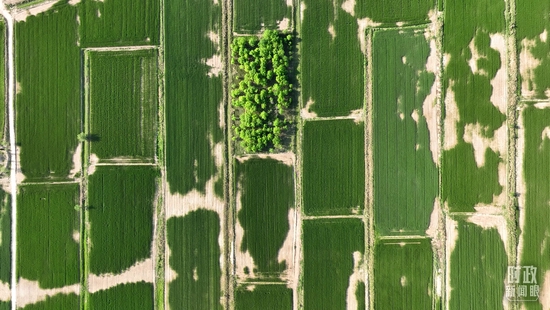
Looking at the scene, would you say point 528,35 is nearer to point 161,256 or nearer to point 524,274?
point 524,274

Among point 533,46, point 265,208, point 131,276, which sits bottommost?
point 131,276

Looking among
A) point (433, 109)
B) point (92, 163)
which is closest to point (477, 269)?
point (433, 109)

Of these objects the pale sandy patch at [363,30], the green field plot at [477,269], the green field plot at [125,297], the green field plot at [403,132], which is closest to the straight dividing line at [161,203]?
the green field plot at [125,297]

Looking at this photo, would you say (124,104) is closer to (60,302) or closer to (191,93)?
(191,93)

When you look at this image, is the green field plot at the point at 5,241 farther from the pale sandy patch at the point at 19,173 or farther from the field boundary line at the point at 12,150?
the pale sandy patch at the point at 19,173

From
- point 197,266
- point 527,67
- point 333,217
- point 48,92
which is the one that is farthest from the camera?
point 48,92

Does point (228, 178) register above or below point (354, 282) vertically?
above

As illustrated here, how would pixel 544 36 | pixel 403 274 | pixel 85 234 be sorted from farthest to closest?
pixel 85 234
pixel 403 274
pixel 544 36

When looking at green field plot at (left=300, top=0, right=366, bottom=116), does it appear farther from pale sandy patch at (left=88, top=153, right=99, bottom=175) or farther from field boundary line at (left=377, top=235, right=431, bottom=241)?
pale sandy patch at (left=88, top=153, right=99, bottom=175)
